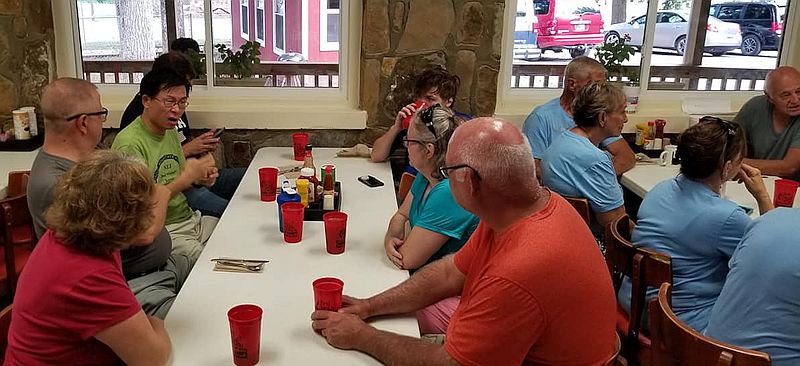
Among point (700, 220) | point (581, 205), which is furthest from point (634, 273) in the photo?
point (581, 205)

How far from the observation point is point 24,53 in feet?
12.0

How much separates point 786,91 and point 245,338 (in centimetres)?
313

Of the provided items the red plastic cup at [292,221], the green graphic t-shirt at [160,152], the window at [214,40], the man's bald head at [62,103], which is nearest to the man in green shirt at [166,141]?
the green graphic t-shirt at [160,152]

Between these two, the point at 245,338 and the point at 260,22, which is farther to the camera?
the point at 260,22

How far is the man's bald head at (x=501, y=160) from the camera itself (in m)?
1.48

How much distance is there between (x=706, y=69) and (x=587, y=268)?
11.4 ft

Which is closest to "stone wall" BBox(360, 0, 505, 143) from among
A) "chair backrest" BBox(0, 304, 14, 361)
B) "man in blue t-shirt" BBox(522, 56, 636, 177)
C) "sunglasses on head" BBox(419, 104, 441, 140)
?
"man in blue t-shirt" BBox(522, 56, 636, 177)

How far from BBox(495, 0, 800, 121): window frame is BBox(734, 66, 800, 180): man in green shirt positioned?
540 millimetres

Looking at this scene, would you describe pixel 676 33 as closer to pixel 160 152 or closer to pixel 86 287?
pixel 160 152

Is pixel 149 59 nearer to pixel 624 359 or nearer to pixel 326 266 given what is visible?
pixel 326 266

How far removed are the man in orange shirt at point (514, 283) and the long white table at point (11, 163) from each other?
6.56ft

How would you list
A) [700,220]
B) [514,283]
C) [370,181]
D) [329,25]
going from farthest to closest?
[329,25] → [370,181] → [700,220] → [514,283]

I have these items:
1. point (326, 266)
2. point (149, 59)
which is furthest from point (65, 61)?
point (326, 266)

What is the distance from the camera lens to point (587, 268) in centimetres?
145
